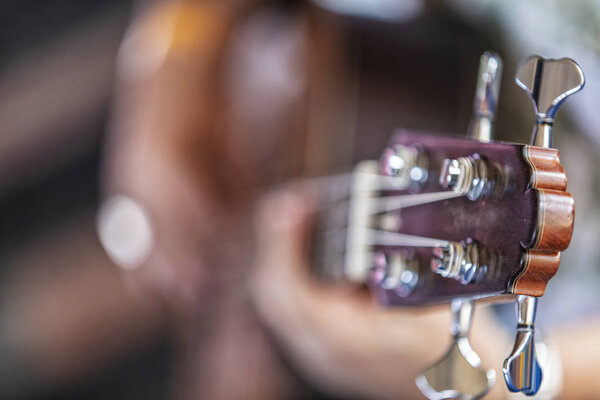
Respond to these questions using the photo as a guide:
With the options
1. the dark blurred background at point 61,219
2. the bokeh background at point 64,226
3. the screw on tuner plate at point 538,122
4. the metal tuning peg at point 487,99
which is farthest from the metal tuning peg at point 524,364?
the dark blurred background at point 61,219

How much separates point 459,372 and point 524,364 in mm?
67

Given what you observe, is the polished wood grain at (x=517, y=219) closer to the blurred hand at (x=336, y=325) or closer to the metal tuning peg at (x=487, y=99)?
the metal tuning peg at (x=487, y=99)

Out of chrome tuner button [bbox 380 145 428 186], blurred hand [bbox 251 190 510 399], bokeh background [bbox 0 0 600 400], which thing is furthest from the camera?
bokeh background [bbox 0 0 600 400]

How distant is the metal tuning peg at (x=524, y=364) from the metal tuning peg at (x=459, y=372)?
0.05 metres

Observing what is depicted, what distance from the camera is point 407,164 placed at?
1.44 feet

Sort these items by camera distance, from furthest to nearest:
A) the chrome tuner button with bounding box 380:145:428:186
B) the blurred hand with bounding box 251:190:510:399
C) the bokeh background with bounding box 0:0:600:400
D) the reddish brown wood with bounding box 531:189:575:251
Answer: the bokeh background with bounding box 0:0:600:400, the blurred hand with bounding box 251:190:510:399, the chrome tuner button with bounding box 380:145:428:186, the reddish brown wood with bounding box 531:189:575:251

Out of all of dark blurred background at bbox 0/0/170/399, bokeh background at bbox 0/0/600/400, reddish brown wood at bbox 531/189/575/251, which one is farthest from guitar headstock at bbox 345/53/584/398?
dark blurred background at bbox 0/0/170/399

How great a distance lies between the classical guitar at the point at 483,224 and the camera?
31cm

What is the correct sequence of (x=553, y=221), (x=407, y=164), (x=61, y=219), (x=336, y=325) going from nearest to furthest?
(x=553, y=221)
(x=407, y=164)
(x=336, y=325)
(x=61, y=219)

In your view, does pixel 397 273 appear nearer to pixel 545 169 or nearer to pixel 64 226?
pixel 545 169

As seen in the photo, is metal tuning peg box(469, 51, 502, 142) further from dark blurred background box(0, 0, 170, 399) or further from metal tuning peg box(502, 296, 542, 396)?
dark blurred background box(0, 0, 170, 399)

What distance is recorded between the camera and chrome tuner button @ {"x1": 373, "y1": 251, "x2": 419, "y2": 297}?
16.9 inches

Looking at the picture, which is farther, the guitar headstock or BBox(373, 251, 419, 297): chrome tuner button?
BBox(373, 251, 419, 297): chrome tuner button

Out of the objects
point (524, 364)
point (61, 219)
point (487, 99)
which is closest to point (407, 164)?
point (487, 99)
